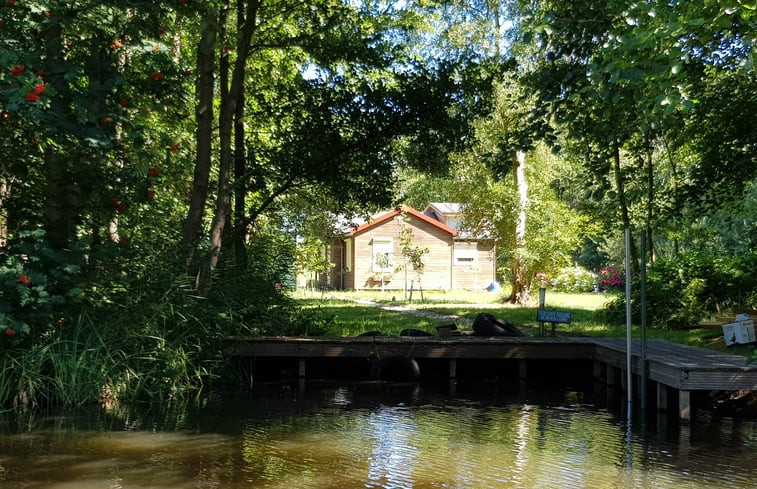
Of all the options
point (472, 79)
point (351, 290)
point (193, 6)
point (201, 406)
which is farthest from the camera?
point (351, 290)

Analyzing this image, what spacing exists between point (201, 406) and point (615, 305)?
12.5 metres

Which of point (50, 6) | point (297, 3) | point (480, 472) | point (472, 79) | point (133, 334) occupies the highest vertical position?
point (297, 3)

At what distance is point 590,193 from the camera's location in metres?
13.0

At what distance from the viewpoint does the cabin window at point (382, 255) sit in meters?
40.2

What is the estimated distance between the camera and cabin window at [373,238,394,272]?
40.2 meters

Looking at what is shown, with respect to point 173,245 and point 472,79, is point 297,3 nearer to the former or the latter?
point 472,79

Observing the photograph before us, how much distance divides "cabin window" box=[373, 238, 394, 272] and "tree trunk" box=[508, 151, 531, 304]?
507 inches

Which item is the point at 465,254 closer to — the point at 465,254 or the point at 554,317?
the point at 465,254

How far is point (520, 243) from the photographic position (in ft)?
88.3

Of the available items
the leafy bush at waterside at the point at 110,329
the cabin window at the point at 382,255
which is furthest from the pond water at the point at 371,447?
the cabin window at the point at 382,255

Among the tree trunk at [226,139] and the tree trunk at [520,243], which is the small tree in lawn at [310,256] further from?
the tree trunk at [226,139]

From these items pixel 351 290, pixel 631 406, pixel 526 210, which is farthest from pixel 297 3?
pixel 351 290

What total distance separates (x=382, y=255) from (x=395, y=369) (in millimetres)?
26758

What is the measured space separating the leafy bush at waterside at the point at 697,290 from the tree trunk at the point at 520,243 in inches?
294
